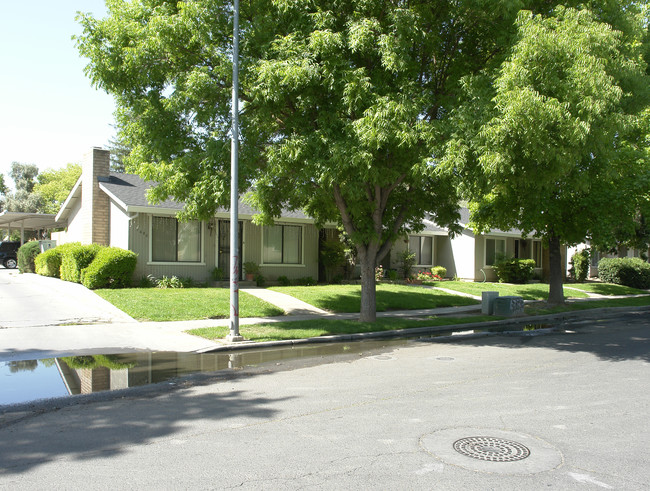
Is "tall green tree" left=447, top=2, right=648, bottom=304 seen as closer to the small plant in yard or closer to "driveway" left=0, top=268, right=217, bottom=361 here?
"driveway" left=0, top=268, right=217, bottom=361

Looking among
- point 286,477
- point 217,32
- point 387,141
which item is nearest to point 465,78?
point 387,141

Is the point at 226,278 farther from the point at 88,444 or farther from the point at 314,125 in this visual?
the point at 88,444

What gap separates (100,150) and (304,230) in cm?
914

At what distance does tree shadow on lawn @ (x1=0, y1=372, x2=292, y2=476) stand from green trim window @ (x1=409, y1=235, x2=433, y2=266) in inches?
892

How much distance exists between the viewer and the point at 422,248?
29641 mm

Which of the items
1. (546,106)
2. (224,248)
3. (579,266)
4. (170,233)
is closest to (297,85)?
(546,106)

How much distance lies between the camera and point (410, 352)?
1082 cm

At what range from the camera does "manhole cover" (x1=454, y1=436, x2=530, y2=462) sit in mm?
4793

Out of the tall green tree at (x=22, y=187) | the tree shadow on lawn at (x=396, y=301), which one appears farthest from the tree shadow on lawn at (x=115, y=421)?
the tall green tree at (x=22, y=187)

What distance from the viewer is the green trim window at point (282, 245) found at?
874 inches

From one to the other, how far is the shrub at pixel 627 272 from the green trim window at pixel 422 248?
11.3m

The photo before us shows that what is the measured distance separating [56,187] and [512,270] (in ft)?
157

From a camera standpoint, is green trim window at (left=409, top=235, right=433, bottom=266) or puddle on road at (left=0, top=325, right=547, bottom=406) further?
green trim window at (left=409, top=235, right=433, bottom=266)

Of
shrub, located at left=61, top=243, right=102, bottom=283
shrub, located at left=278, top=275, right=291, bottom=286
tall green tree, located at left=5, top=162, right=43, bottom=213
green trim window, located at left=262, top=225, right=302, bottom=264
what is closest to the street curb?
shrub, located at left=278, top=275, right=291, bottom=286
